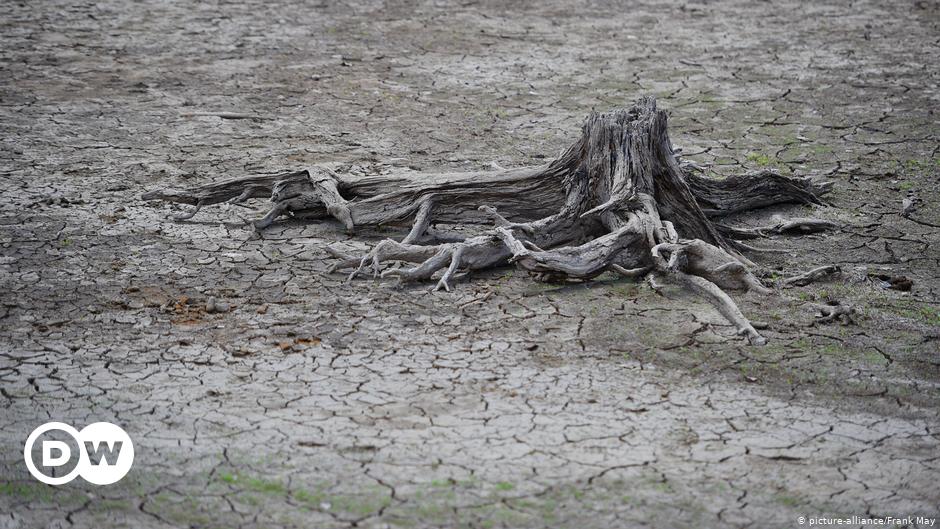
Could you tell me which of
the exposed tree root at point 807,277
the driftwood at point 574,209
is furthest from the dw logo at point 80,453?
the exposed tree root at point 807,277

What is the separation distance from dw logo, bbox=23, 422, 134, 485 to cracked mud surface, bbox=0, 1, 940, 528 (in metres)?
0.06

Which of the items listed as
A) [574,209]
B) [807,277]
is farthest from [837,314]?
[574,209]

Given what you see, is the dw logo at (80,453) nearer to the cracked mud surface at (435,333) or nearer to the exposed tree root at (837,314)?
the cracked mud surface at (435,333)

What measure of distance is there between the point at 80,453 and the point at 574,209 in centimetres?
303

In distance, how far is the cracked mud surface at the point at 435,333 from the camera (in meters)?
3.71

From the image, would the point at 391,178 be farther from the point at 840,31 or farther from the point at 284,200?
the point at 840,31

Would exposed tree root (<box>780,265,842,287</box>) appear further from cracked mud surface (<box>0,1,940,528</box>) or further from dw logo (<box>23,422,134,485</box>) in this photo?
dw logo (<box>23,422,134,485</box>)

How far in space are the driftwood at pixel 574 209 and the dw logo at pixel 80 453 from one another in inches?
72.8

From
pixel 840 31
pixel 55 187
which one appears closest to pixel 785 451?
pixel 55 187

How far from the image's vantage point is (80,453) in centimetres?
391

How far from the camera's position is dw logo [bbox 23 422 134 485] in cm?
379

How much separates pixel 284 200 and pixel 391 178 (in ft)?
2.23

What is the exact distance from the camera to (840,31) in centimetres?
1140

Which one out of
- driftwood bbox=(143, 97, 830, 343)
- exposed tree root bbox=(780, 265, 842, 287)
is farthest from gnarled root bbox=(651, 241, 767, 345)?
exposed tree root bbox=(780, 265, 842, 287)
